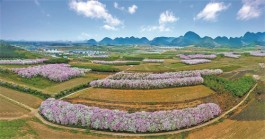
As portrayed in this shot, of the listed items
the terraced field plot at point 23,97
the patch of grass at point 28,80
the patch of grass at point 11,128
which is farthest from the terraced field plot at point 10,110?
the patch of grass at point 28,80

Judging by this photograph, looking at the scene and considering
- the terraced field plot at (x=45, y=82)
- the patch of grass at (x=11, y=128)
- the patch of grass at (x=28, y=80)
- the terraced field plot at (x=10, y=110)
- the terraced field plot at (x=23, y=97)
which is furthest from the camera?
the patch of grass at (x=28, y=80)

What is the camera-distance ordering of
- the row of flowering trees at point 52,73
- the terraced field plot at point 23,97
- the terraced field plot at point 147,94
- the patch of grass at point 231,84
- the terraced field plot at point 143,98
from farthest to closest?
1. the row of flowering trees at point 52,73
2. the patch of grass at point 231,84
3. the terraced field plot at point 147,94
4. the terraced field plot at point 23,97
5. the terraced field plot at point 143,98

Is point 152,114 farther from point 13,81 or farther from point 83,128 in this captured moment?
point 13,81

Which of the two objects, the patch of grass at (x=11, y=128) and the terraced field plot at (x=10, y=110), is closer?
the patch of grass at (x=11, y=128)

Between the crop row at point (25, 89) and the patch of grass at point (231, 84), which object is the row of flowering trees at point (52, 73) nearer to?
the crop row at point (25, 89)

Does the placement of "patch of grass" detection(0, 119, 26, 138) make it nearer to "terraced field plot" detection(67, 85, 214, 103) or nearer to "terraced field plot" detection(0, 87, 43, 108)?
"terraced field plot" detection(0, 87, 43, 108)

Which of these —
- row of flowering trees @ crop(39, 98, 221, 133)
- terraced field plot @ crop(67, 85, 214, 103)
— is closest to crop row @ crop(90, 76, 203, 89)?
terraced field plot @ crop(67, 85, 214, 103)

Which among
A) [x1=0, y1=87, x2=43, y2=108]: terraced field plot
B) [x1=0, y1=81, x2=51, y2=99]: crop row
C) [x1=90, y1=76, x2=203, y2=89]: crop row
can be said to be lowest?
[x1=0, y1=87, x2=43, y2=108]: terraced field plot

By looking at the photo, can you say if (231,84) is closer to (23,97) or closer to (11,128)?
(23,97)

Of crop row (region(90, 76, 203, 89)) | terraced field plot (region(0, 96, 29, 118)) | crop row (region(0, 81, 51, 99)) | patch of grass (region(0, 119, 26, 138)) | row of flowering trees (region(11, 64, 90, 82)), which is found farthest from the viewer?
row of flowering trees (region(11, 64, 90, 82))
